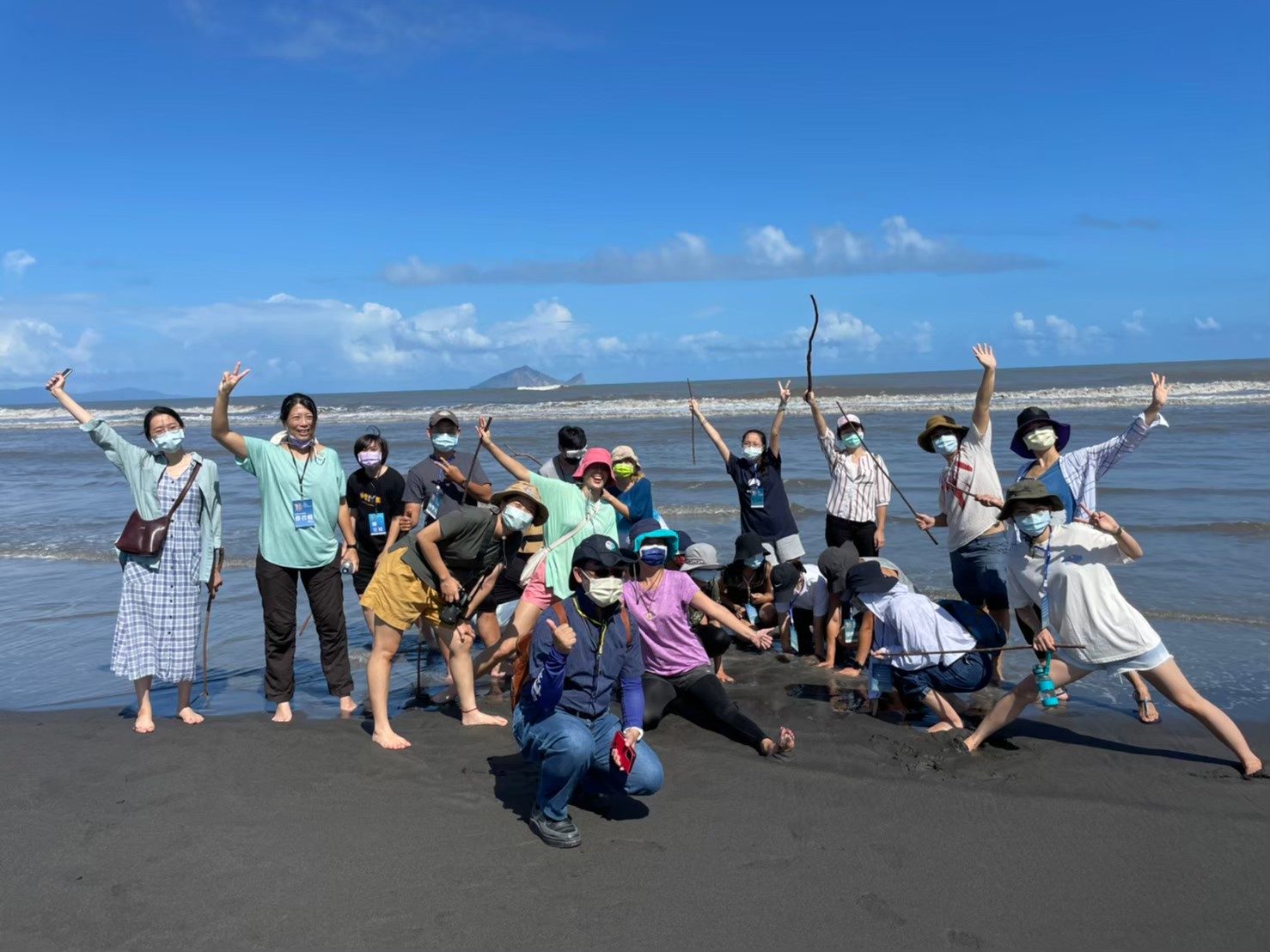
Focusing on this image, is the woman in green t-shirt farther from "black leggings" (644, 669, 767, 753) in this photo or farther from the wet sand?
"black leggings" (644, 669, 767, 753)

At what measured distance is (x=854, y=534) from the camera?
7.34 metres

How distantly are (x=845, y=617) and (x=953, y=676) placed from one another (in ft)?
5.71

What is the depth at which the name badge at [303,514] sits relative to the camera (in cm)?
551

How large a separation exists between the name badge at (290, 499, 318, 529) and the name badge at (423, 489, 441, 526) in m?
1.22

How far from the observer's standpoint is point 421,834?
13.7ft

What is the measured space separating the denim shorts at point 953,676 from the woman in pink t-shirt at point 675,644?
2.80 ft

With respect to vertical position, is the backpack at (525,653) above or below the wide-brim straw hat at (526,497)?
below

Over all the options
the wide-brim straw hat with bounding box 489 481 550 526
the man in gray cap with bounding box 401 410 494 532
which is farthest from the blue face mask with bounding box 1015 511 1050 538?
the man in gray cap with bounding box 401 410 494 532

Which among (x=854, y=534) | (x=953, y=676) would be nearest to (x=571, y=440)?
(x=854, y=534)

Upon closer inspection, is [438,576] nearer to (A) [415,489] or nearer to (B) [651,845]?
(A) [415,489]

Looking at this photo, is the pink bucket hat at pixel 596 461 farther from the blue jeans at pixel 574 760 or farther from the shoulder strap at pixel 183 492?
the shoulder strap at pixel 183 492

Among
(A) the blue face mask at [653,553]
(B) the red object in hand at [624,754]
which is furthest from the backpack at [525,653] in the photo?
(A) the blue face mask at [653,553]

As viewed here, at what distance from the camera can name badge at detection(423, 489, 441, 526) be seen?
263 inches

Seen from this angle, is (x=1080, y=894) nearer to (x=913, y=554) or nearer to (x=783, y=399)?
(x=783, y=399)
